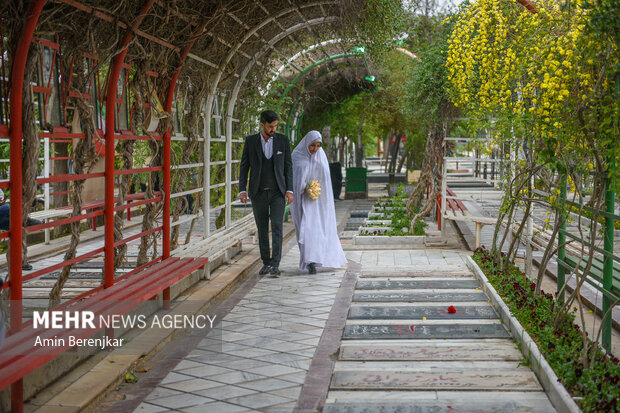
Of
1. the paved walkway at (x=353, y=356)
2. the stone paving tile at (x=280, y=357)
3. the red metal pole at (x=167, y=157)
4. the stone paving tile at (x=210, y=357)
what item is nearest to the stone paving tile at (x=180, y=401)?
the paved walkway at (x=353, y=356)

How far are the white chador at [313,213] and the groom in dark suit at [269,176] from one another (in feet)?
1.35

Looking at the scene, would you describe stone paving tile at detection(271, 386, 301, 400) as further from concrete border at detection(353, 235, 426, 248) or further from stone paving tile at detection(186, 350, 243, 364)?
concrete border at detection(353, 235, 426, 248)

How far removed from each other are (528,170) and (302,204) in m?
3.22

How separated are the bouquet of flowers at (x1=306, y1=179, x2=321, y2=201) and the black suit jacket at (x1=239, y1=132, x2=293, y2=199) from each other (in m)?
0.39

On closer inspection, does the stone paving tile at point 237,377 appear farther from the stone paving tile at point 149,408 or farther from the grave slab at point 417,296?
the grave slab at point 417,296

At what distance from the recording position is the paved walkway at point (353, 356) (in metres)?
4.58

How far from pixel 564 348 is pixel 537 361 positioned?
0.20m

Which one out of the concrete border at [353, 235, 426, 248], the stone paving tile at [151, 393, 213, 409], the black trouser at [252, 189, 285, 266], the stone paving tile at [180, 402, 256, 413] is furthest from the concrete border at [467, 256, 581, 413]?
the concrete border at [353, 235, 426, 248]

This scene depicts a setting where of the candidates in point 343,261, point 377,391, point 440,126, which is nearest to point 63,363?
point 377,391

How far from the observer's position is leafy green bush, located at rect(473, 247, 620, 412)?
4.14 metres

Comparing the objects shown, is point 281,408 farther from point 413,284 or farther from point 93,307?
point 413,284

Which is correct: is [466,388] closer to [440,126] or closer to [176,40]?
[176,40]

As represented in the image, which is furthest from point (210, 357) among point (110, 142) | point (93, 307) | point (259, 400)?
point (110, 142)

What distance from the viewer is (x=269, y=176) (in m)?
8.86
